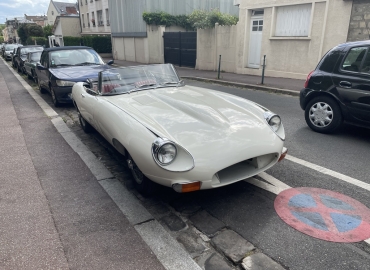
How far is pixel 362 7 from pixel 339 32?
99 centimetres

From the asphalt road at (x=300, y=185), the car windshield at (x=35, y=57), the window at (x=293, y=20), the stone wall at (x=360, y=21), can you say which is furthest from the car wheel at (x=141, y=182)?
the car windshield at (x=35, y=57)

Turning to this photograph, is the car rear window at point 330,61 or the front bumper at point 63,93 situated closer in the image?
the car rear window at point 330,61

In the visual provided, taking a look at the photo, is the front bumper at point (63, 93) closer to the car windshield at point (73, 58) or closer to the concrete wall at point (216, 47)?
the car windshield at point (73, 58)

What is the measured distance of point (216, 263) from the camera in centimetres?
244

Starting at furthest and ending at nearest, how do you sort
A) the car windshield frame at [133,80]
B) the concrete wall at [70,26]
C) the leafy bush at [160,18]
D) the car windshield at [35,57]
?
the concrete wall at [70,26], the leafy bush at [160,18], the car windshield at [35,57], the car windshield frame at [133,80]

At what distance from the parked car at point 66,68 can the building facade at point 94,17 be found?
2674 cm

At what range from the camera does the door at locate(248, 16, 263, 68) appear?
13.5 meters

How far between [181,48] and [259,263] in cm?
1726

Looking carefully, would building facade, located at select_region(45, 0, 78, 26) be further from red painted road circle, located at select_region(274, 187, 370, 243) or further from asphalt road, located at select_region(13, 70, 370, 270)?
red painted road circle, located at select_region(274, 187, 370, 243)

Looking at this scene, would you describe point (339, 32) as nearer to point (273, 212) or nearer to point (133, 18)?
point (273, 212)

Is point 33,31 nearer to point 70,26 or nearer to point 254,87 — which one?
point 70,26

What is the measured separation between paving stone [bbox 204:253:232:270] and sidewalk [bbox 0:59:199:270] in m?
0.12

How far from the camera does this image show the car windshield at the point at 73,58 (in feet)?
28.8

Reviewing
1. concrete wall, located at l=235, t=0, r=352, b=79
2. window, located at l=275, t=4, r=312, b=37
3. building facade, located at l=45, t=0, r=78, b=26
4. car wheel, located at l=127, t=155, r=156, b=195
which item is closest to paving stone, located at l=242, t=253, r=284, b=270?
A: car wheel, located at l=127, t=155, r=156, b=195
